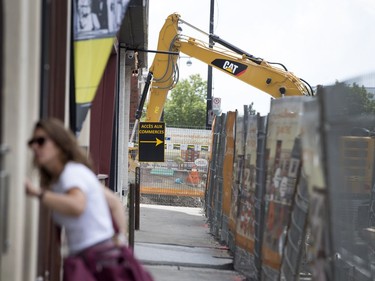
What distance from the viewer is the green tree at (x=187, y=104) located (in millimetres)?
57781

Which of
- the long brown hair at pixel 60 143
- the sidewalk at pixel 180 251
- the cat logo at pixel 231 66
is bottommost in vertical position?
the sidewalk at pixel 180 251

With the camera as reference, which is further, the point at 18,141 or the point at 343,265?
the point at 343,265

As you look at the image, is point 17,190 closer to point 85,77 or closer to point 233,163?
point 85,77

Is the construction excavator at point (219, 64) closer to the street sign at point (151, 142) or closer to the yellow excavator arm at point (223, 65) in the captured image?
the yellow excavator arm at point (223, 65)

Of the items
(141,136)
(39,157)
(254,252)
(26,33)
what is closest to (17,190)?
(39,157)

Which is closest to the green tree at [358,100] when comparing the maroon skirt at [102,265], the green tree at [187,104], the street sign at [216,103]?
the maroon skirt at [102,265]

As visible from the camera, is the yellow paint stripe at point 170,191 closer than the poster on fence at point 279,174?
No

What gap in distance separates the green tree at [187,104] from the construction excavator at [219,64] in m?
42.9

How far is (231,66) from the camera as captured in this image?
523 inches

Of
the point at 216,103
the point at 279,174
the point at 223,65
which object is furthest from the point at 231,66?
the point at 216,103

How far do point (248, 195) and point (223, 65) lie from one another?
679 centimetres

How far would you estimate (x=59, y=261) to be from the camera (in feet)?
15.0

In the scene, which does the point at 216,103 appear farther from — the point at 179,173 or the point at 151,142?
the point at 151,142

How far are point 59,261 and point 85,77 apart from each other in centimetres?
159
